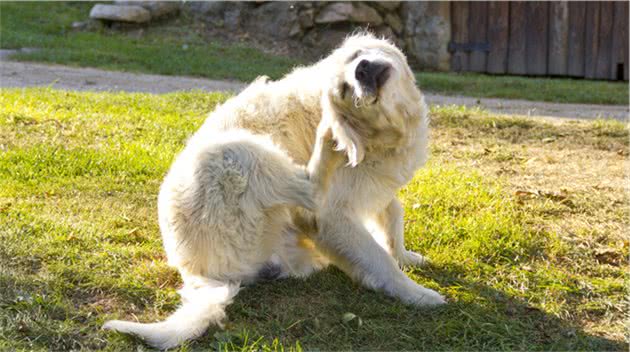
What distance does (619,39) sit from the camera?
14.8 meters

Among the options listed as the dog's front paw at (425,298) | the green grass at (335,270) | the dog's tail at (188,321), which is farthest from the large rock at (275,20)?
the dog's tail at (188,321)

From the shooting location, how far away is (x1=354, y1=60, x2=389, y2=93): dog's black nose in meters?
4.08

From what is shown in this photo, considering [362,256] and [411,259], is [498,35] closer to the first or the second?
[411,259]

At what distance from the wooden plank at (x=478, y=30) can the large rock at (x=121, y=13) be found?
6334 mm

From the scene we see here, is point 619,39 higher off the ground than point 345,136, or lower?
lower

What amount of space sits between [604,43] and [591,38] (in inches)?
9.8

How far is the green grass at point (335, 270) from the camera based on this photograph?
4145mm

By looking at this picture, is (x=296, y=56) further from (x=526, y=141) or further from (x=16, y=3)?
(x=526, y=141)

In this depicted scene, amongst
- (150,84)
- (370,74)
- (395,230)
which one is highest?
(370,74)

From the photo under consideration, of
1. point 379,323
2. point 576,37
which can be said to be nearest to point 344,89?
point 379,323

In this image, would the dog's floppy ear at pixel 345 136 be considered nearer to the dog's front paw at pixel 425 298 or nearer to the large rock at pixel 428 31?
the dog's front paw at pixel 425 298

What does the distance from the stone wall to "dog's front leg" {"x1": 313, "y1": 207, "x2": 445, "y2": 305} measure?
11391 mm

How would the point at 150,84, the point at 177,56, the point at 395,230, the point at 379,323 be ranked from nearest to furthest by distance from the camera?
1. the point at 379,323
2. the point at 395,230
3. the point at 150,84
4. the point at 177,56

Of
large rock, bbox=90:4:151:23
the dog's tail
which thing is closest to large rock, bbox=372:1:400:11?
large rock, bbox=90:4:151:23
